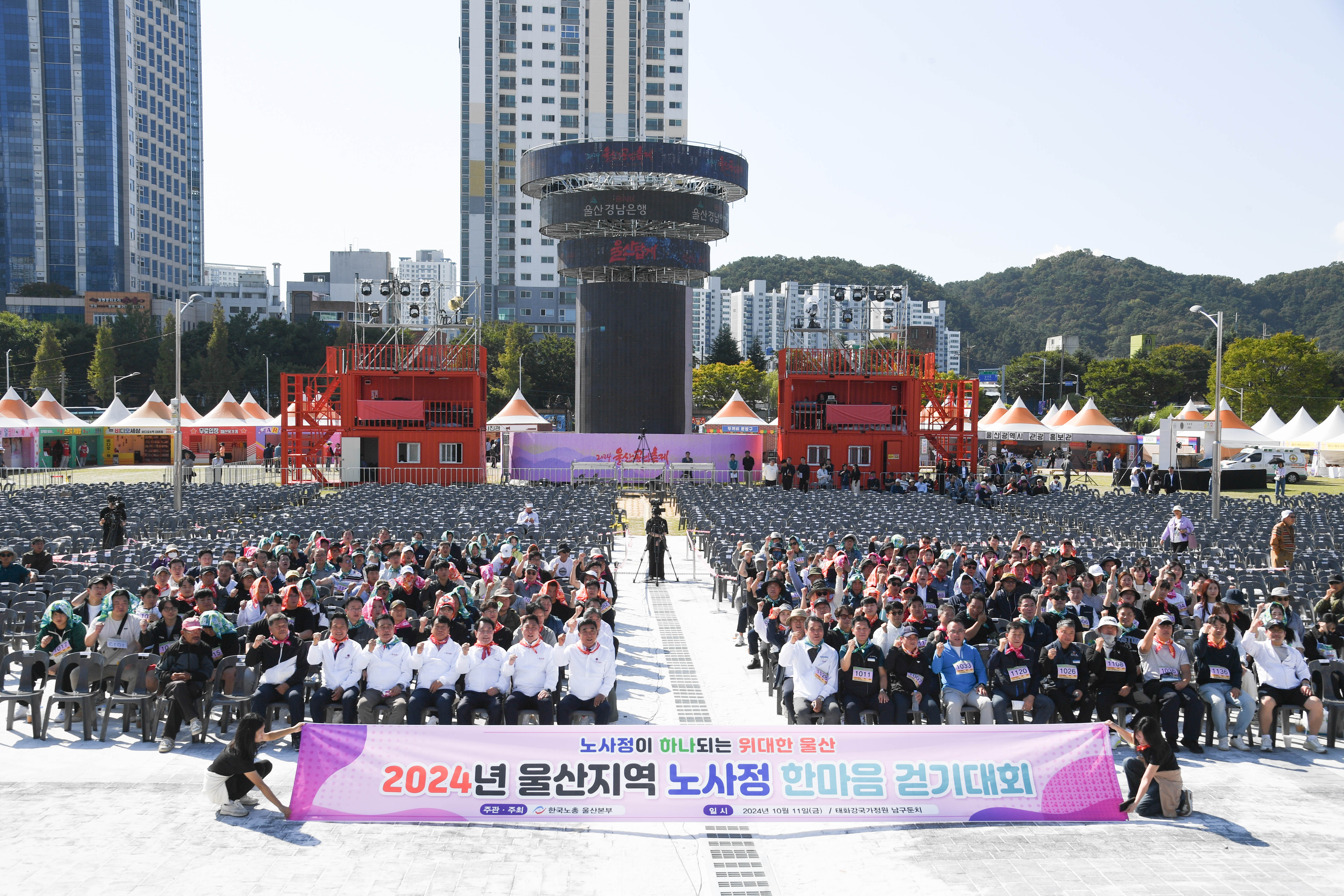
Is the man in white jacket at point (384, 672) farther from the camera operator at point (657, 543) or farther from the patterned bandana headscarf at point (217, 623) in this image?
the camera operator at point (657, 543)

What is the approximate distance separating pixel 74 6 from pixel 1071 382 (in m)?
108

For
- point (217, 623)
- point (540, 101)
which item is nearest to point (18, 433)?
point (217, 623)

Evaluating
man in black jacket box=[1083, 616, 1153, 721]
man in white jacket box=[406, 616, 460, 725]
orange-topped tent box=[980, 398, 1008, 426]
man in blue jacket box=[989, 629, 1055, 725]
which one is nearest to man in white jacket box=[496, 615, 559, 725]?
man in white jacket box=[406, 616, 460, 725]

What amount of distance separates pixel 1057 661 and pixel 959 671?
946mm

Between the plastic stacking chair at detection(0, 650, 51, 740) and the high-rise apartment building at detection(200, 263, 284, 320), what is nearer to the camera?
the plastic stacking chair at detection(0, 650, 51, 740)

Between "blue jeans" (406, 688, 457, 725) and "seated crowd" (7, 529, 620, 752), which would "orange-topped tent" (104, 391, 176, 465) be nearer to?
"seated crowd" (7, 529, 620, 752)

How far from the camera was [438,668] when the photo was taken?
9.23m

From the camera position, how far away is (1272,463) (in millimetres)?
45781

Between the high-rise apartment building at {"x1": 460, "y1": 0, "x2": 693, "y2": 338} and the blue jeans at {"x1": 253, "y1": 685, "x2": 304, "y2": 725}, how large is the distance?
107447mm

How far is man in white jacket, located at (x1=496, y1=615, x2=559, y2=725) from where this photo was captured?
9156 millimetres

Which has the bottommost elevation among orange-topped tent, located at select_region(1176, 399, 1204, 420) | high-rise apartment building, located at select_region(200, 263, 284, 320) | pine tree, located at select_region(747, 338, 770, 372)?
orange-topped tent, located at select_region(1176, 399, 1204, 420)

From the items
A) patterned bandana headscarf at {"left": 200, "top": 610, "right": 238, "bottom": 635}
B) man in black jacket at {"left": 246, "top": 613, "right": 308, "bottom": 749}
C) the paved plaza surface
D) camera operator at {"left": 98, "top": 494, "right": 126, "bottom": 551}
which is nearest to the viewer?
the paved plaza surface

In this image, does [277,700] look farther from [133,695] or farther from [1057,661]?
[1057,661]

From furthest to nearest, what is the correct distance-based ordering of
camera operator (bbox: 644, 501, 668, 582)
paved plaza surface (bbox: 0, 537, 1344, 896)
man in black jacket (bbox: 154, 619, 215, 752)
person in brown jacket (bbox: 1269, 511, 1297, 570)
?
camera operator (bbox: 644, 501, 668, 582)
person in brown jacket (bbox: 1269, 511, 1297, 570)
man in black jacket (bbox: 154, 619, 215, 752)
paved plaza surface (bbox: 0, 537, 1344, 896)
